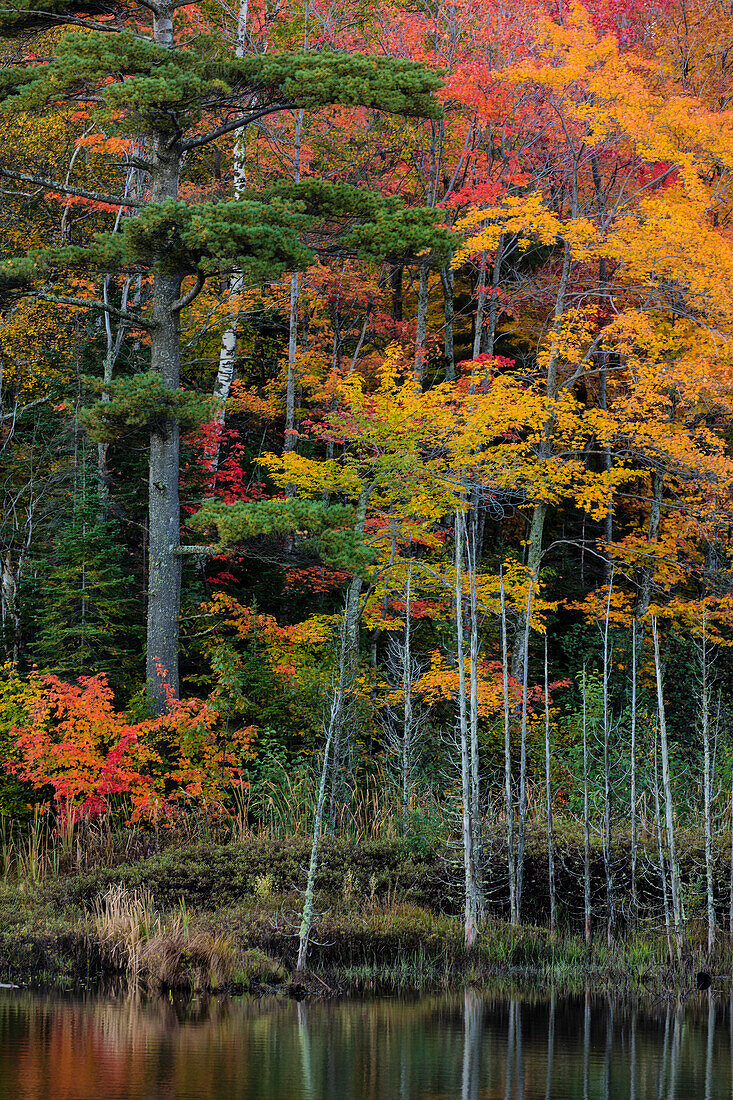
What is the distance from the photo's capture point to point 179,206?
50.0ft

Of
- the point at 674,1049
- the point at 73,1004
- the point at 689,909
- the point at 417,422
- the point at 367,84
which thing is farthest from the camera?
the point at 417,422

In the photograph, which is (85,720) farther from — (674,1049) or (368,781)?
(674,1049)

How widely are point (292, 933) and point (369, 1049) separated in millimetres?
3265

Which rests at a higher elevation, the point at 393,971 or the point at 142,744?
the point at 142,744

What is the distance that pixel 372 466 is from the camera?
19234 millimetres

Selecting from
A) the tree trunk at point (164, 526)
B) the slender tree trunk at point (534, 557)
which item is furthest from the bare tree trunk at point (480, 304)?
the tree trunk at point (164, 526)

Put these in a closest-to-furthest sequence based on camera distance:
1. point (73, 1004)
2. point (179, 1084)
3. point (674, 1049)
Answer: point (179, 1084), point (674, 1049), point (73, 1004)

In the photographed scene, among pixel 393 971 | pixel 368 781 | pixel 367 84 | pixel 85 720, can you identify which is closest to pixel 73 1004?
pixel 393 971

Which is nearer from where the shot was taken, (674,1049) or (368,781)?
(674,1049)

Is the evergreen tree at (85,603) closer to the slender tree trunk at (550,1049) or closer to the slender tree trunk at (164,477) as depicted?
the slender tree trunk at (164,477)

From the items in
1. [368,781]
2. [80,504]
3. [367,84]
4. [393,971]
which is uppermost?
[367,84]

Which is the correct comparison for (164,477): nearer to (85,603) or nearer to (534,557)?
(85,603)

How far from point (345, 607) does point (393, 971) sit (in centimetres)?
842

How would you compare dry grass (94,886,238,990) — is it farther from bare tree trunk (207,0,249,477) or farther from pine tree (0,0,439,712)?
bare tree trunk (207,0,249,477)
